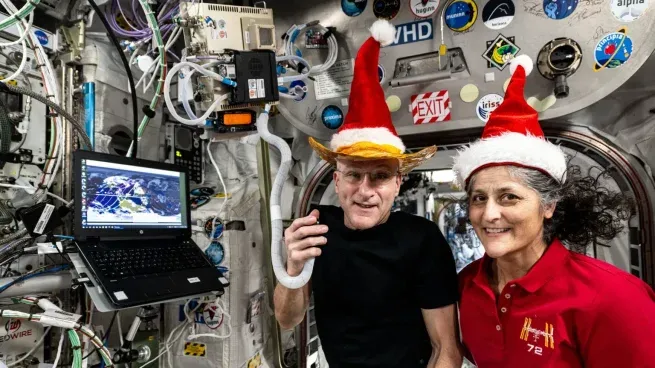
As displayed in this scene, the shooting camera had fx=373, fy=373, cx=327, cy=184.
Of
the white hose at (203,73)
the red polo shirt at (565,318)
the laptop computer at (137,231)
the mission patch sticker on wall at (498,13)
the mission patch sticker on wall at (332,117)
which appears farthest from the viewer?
the mission patch sticker on wall at (332,117)

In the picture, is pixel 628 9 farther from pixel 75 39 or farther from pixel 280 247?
pixel 75 39

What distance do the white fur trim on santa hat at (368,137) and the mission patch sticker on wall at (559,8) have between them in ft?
3.37

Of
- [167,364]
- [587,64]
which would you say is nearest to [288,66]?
[587,64]

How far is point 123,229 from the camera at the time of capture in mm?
1625

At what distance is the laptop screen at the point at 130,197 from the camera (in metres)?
1.54

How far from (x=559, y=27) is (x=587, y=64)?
0.69 feet

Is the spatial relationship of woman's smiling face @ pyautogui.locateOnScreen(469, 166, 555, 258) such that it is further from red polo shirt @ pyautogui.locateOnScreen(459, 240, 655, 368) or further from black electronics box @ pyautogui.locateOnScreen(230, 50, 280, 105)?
black electronics box @ pyautogui.locateOnScreen(230, 50, 280, 105)

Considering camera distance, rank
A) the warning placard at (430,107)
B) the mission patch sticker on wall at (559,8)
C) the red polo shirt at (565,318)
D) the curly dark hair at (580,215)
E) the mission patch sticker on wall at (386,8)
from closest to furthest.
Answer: the red polo shirt at (565,318), the curly dark hair at (580,215), the mission patch sticker on wall at (559,8), the warning placard at (430,107), the mission patch sticker on wall at (386,8)

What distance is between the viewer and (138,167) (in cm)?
172

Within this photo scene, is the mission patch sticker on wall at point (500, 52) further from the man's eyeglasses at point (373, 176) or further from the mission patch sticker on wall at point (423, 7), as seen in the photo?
the man's eyeglasses at point (373, 176)

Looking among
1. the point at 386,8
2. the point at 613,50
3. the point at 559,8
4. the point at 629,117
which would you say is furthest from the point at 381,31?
the point at 629,117

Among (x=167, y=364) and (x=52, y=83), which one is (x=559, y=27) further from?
(x=167, y=364)

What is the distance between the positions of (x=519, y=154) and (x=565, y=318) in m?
0.48

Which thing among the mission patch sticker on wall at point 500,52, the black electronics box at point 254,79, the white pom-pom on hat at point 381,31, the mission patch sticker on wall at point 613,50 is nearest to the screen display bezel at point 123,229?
the black electronics box at point 254,79
